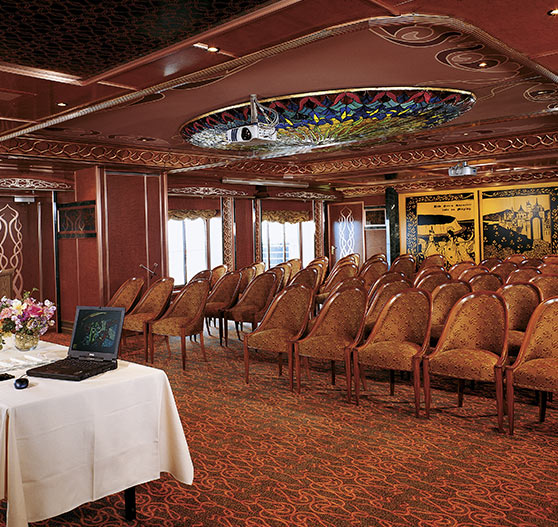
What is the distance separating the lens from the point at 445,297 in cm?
547

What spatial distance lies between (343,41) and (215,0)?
1713 millimetres

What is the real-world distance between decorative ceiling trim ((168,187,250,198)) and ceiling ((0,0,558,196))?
172 centimetres

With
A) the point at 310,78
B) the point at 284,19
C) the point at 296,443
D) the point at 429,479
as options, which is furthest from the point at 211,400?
the point at 284,19

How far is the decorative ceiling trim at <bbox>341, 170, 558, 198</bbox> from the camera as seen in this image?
40.9 feet

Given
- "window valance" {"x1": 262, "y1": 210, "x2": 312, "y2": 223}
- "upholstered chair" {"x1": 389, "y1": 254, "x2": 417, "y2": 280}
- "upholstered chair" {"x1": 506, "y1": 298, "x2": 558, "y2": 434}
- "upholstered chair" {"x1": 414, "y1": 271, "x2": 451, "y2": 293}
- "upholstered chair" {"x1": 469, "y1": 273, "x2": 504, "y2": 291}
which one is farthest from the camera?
"window valance" {"x1": 262, "y1": 210, "x2": 312, "y2": 223}

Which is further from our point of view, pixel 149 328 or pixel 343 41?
pixel 149 328

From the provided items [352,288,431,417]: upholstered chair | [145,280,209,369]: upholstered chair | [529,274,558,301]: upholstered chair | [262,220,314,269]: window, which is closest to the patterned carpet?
[352,288,431,417]: upholstered chair

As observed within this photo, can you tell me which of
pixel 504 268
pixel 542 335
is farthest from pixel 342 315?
pixel 504 268

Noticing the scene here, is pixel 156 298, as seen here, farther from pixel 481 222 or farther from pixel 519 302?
pixel 481 222

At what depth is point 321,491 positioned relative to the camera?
10.5ft

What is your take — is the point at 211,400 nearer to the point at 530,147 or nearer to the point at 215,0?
the point at 215,0

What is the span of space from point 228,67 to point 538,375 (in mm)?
2795

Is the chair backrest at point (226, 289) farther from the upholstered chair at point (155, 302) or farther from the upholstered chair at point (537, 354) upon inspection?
the upholstered chair at point (537, 354)

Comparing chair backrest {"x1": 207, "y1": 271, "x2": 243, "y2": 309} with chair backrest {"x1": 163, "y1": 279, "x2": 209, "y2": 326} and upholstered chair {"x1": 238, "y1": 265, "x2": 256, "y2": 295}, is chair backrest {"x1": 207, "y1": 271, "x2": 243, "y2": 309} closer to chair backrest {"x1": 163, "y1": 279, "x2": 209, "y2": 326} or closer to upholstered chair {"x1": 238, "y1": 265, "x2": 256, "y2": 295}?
upholstered chair {"x1": 238, "y1": 265, "x2": 256, "y2": 295}
